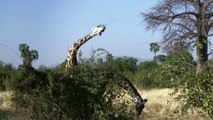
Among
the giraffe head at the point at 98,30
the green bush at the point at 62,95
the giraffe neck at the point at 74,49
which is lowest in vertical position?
the green bush at the point at 62,95

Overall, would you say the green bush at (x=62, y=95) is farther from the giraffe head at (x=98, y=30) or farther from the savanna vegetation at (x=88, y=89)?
the giraffe head at (x=98, y=30)

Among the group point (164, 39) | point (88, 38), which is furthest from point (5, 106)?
point (164, 39)

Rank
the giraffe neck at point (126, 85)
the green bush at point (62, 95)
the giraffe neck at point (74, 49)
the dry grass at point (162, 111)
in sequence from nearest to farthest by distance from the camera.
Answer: the green bush at point (62, 95) < the giraffe neck at point (126, 85) < the giraffe neck at point (74, 49) < the dry grass at point (162, 111)

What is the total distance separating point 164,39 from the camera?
33.5m

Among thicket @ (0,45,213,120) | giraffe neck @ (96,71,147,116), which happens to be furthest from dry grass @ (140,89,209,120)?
thicket @ (0,45,213,120)

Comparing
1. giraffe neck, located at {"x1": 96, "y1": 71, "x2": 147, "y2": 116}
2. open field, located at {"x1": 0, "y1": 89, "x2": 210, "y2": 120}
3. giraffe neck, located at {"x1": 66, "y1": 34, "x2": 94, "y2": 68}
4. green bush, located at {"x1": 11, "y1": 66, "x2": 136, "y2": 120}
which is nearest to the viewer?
green bush, located at {"x1": 11, "y1": 66, "x2": 136, "y2": 120}

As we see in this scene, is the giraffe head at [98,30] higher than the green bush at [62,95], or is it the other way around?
the giraffe head at [98,30]

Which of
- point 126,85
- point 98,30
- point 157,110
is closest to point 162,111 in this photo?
point 157,110

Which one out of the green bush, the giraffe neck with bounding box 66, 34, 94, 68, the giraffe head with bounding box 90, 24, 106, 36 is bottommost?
the green bush

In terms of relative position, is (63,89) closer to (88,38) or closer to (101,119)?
(101,119)

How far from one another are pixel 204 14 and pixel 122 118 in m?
25.8

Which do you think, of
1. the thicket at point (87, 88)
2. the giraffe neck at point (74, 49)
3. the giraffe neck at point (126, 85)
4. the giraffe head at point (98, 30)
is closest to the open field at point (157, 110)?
the giraffe neck at point (126, 85)

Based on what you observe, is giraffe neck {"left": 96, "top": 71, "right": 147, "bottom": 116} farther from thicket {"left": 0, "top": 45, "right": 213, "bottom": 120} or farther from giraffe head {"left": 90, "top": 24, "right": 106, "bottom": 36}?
giraffe head {"left": 90, "top": 24, "right": 106, "bottom": 36}

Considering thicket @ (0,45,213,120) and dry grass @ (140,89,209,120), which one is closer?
thicket @ (0,45,213,120)
